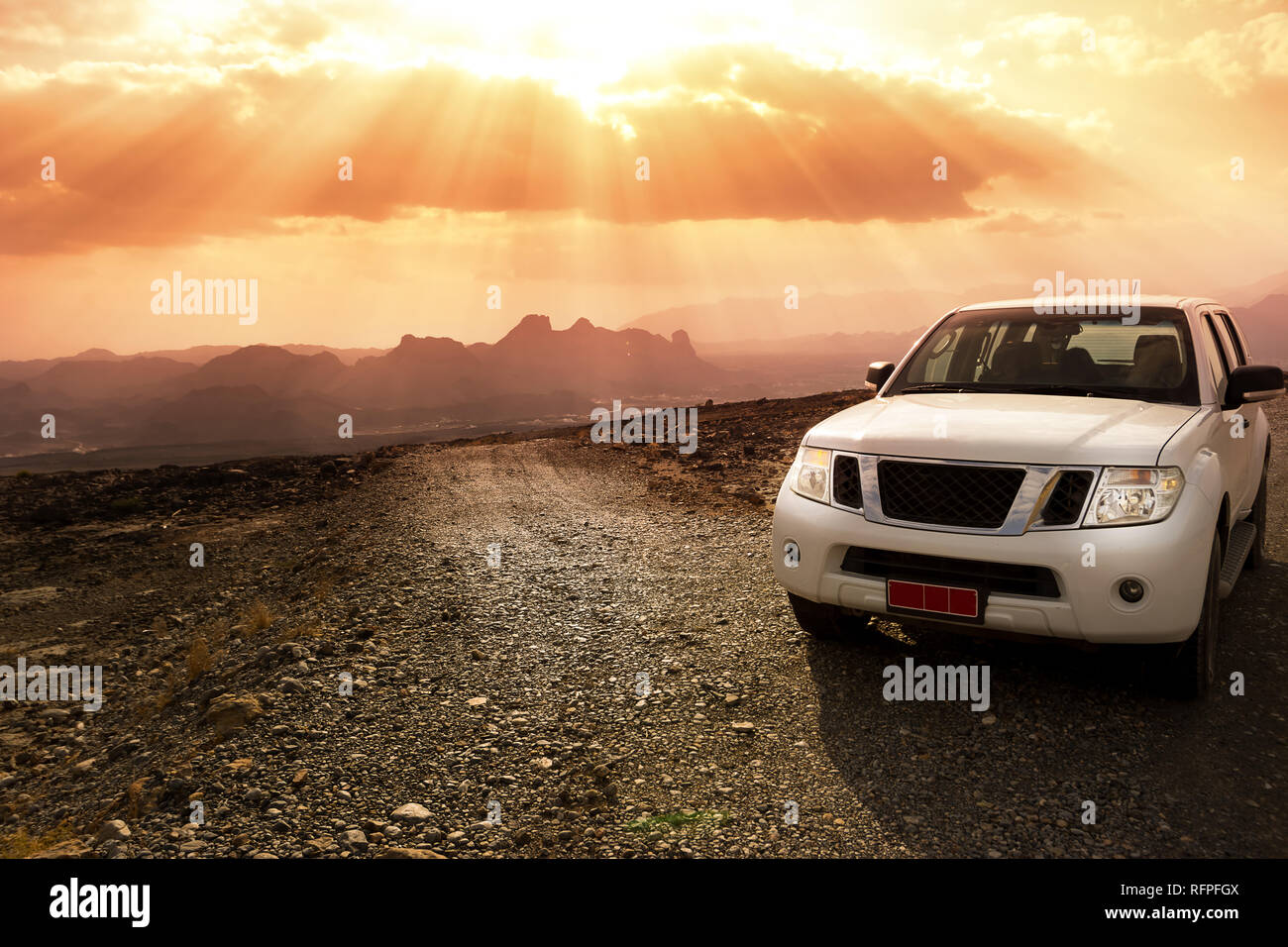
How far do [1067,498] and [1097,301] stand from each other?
2.60m

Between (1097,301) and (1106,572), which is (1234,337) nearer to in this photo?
(1097,301)

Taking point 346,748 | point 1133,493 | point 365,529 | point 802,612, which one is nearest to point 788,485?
point 802,612

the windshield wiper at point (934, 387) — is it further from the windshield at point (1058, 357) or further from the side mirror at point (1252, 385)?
the side mirror at point (1252, 385)

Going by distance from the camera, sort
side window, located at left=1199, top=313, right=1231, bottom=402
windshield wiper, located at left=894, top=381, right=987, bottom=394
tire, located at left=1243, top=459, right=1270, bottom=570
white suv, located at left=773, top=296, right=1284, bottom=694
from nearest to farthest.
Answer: white suv, located at left=773, top=296, right=1284, bottom=694 → side window, located at left=1199, top=313, right=1231, bottom=402 → windshield wiper, located at left=894, top=381, right=987, bottom=394 → tire, located at left=1243, top=459, right=1270, bottom=570

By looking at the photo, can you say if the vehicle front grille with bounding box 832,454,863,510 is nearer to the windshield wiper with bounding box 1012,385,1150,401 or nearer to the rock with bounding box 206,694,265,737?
the windshield wiper with bounding box 1012,385,1150,401

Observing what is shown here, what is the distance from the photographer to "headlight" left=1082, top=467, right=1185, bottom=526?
351 cm

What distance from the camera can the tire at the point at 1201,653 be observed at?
380 cm

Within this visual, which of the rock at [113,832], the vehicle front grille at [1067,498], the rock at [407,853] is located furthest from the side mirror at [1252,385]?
the rock at [113,832]

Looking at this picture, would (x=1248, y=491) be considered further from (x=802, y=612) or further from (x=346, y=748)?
(x=346, y=748)

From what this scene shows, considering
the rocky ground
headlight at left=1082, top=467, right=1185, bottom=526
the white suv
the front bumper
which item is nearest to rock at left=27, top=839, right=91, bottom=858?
the rocky ground

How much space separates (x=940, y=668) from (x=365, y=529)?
755 centimetres

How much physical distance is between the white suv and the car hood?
11 millimetres

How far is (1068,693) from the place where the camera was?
4195 mm

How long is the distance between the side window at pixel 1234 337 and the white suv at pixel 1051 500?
1199 mm
